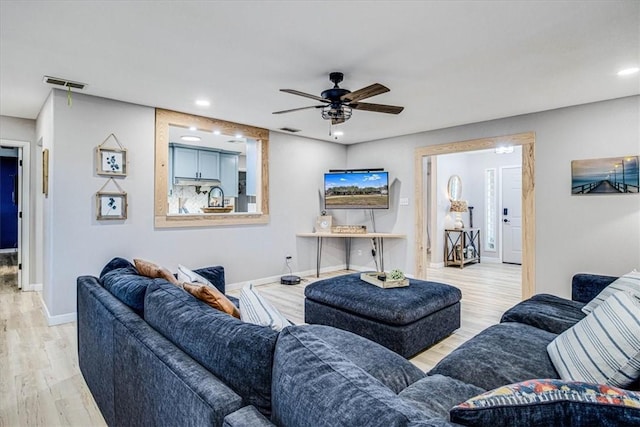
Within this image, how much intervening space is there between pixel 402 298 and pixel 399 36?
2.00 m

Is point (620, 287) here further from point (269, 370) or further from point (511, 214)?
point (511, 214)

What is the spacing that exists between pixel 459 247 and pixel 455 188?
4.31 feet

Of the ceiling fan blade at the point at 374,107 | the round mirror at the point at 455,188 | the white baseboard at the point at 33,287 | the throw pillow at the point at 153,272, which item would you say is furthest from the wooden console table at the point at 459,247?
the white baseboard at the point at 33,287

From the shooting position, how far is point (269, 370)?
1.01m

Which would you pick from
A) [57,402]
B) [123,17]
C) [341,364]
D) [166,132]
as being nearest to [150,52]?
[123,17]

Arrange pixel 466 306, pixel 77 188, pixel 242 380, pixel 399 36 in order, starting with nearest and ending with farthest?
pixel 242 380, pixel 399 36, pixel 77 188, pixel 466 306

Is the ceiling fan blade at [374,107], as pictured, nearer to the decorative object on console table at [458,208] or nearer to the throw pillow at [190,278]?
the throw pillow at [190,278]

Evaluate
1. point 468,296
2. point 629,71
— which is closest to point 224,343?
point 629,71

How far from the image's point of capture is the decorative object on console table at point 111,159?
3.77 metres

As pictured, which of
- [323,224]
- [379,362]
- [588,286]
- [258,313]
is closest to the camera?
[258,313]

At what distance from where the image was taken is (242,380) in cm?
104

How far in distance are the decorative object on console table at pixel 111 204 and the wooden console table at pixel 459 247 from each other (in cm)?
595

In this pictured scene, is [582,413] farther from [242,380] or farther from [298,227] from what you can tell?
[298,227]

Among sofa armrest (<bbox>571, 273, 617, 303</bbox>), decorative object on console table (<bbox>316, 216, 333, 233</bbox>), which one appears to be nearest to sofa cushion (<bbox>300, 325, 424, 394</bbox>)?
sofa armrest (<bbox>571, 273, 617, 303</bbox>)
